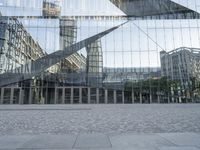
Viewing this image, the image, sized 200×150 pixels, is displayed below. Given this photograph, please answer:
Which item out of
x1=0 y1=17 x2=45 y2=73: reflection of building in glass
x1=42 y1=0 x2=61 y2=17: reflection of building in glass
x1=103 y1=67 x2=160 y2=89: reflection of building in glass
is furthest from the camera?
x1=42 y1=0 x2=61 y2=17: reflection of building in glass

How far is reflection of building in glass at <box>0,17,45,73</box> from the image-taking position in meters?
35.0

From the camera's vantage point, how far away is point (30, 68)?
35562 millimetres

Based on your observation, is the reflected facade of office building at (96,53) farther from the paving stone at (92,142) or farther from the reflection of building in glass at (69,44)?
the paving stone at (92,142)

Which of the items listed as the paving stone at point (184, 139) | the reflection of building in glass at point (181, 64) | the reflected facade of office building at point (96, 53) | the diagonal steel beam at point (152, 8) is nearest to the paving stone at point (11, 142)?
the paving stone at point (184, 139)

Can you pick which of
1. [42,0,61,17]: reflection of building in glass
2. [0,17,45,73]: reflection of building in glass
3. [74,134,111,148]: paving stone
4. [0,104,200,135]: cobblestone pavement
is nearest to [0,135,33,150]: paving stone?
[0,104,200,135]: cobblestone pavement

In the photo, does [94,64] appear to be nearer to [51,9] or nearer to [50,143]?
[51,9]

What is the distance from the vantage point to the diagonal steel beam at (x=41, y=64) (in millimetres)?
34562

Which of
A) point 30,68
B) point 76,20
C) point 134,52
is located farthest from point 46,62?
point 134,52

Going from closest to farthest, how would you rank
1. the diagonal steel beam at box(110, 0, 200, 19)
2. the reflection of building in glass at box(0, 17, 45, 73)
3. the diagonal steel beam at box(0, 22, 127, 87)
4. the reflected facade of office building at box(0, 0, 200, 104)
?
1. the diagonal steel beam at box(0, 22, 127, 87)
2. the reflection of building in glass at box(0, 17, 45, 73)
3. the reflected facade of office building at box(0, 0, 200, 104)
4. the diagonal steel beam at box(110, 0, 200, 19)

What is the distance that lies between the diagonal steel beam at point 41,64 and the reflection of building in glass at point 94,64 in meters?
1.22

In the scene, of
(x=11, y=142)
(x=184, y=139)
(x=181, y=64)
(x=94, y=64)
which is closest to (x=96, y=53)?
(x=94, y=64)

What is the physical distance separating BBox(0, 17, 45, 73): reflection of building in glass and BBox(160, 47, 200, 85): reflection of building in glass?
21843 mm

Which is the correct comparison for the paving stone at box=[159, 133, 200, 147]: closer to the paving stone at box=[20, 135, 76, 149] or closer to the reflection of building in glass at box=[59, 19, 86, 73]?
the paving stone at box=[20, 135, 76, 149]

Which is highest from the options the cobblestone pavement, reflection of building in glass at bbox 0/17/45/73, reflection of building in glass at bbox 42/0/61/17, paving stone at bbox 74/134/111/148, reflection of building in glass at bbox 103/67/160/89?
reflection of building in glass at bbox 42/0/61/17
